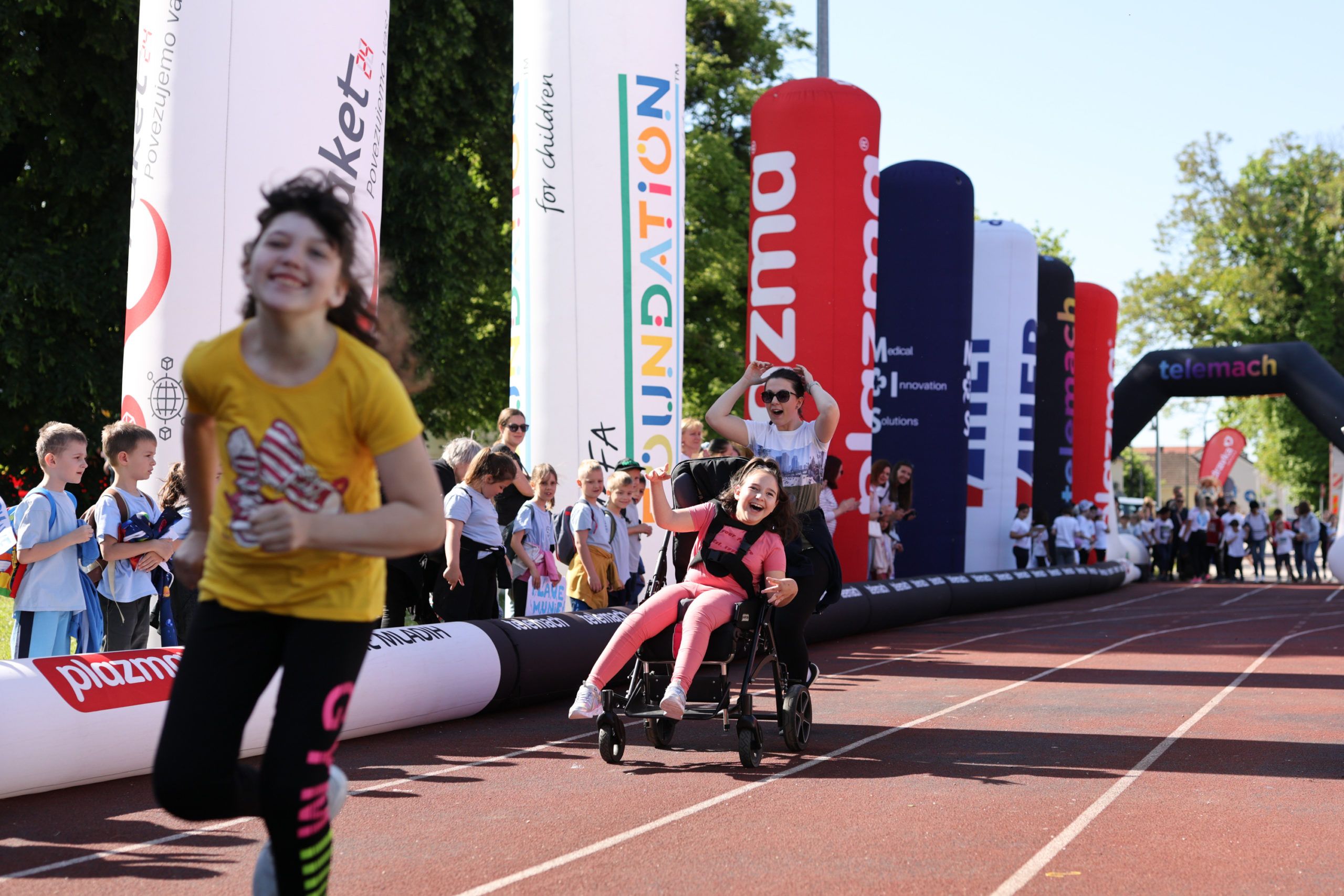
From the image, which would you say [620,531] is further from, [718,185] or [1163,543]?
[1163,543]

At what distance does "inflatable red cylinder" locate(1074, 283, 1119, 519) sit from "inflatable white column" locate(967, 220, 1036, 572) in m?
4.69

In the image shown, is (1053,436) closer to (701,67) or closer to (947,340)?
(947,340)

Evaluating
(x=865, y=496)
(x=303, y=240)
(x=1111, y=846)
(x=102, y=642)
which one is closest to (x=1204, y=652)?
(x=865, y=496)

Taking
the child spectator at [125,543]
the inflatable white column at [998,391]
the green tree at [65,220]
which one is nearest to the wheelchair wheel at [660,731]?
the child spectator at [125,543]

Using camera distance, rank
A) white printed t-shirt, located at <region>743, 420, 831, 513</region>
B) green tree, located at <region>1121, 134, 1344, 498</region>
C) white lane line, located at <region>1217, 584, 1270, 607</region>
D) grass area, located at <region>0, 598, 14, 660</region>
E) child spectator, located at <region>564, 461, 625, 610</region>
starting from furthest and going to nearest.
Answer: green tree, located at <region>1121, 134, 1344, 498</region>, white lane line, located at <region>1217, 584, 1270, 607</region>, grass area, located at <region>0, 598, 14, 660</region>, child spectator, located at <region>564, 461, 625, 610</region>, white printed t-shirt, located at <region>743, 420, 831, 513</region>

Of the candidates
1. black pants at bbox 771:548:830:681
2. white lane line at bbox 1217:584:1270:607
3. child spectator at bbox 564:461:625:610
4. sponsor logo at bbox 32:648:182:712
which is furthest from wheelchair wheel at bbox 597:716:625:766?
white lane line at bbox 1217:584:1270:607

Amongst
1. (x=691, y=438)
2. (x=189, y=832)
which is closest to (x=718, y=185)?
(x=691, y=438)

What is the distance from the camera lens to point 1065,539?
986 inches

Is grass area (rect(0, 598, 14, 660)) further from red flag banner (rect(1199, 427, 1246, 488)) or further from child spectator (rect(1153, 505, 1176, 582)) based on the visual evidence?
red flag banner (rect(1199, 427, 1246, 488))

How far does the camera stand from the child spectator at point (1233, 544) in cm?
3033

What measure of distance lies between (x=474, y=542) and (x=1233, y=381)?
24.9 meters

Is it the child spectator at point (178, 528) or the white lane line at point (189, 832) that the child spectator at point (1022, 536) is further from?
the child spectator at point (178, 528)

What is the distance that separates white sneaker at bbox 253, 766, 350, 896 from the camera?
3074 millimetres

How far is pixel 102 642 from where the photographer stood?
316 inches
